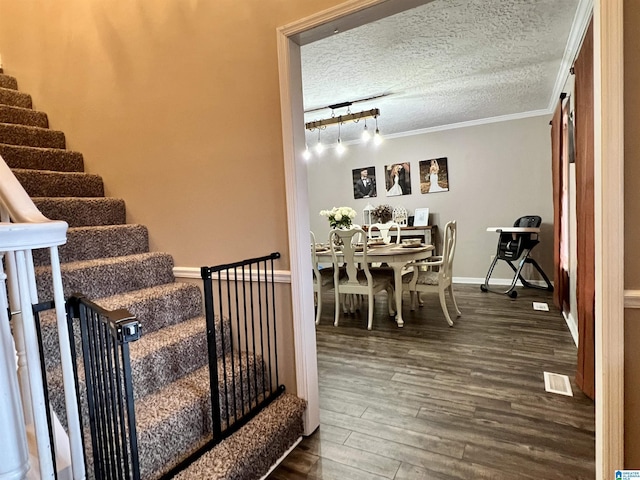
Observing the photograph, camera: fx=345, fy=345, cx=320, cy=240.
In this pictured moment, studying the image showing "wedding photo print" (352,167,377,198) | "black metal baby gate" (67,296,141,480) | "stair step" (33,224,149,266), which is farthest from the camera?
"wedding photo print" (352,167,377,198)

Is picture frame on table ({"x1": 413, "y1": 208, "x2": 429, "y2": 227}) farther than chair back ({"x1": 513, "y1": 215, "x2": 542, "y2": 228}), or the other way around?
picture frame on table ({"x1": 413, "y1": 208, "x2": 429, "y2": 227})

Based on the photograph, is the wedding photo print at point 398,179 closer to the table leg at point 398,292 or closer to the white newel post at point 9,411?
the table leg at point 398,292

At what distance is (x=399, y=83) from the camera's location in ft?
11.4

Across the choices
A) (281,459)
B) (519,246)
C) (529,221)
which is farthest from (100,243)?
(529,221)

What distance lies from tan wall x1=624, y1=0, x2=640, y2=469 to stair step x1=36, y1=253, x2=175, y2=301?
2353 millimetres

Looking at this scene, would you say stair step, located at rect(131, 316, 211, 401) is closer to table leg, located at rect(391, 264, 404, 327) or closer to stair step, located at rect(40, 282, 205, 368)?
stair step, located at rect(40, 282, 205, 368)

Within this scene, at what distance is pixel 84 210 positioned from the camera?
2320 mm

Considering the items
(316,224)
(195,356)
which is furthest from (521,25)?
A: (316,224)

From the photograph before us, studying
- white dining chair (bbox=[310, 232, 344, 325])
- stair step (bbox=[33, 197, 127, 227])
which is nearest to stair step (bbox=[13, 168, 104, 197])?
stair step (bbox=[33, 197, 127, 227])

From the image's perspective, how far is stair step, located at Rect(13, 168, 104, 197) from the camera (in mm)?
2260

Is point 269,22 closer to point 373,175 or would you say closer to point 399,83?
point 399,83

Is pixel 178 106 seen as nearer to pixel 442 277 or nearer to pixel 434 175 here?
pixel 442 277

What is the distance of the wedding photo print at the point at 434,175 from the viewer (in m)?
5.43

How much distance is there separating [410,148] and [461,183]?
100 cm
